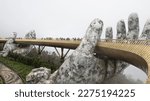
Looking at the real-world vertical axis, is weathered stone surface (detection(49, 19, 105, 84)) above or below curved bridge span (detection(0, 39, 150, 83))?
below

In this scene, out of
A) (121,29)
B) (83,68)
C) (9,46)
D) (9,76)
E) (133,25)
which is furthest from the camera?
(9,46)

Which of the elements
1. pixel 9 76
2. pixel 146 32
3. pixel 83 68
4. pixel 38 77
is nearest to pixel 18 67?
pixel 9 76

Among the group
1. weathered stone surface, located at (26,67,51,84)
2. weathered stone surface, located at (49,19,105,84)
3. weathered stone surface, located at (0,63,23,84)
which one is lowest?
weathered stone surface, located at (0,63,23,84)

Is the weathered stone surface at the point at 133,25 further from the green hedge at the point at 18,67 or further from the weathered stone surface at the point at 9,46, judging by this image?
the weathered stone surface at the point at 9,46

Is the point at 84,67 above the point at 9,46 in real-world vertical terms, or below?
above

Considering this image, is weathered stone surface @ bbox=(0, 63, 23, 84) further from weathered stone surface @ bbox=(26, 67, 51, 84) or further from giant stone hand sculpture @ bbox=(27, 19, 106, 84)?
giant stone hand sculpture @ bbox=(27, 19, 106, 84)

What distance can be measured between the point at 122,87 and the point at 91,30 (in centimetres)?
1872

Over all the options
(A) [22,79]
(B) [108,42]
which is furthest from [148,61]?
(A) [22,79]

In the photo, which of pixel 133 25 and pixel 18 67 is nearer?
pixel 133 25

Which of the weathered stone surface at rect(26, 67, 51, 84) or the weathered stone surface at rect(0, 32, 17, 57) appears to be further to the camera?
the weathered stone surface at rect(0, 32, 17, 57)

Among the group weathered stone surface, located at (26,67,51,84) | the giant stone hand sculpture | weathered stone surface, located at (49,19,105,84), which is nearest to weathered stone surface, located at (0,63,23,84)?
weathered stone surface, located at (26,67,51,84)

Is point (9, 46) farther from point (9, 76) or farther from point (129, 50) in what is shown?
point (129, 50)

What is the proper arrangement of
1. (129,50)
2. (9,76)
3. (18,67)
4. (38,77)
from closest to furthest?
(129,50), (38,77), (9,76), (18,67)

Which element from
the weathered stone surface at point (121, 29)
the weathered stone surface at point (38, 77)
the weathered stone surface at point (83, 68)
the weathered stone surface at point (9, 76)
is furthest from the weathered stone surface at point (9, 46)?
the weathered stone surface at point (121, 29)
